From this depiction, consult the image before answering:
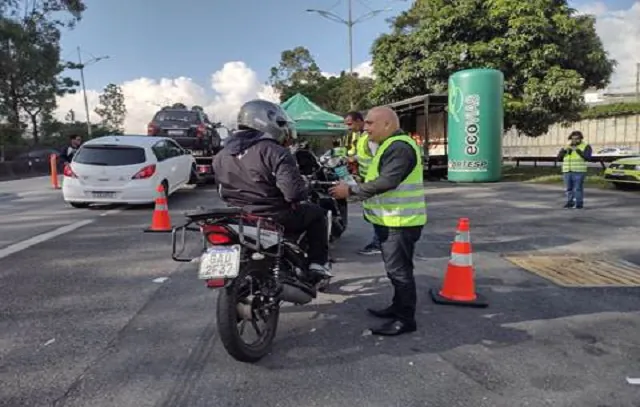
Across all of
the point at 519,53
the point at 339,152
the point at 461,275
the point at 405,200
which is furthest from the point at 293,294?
the point at 519,53

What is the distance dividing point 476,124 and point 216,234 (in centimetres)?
1390

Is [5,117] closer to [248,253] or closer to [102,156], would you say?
[102,156]

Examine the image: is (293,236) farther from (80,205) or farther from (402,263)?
(80,205)

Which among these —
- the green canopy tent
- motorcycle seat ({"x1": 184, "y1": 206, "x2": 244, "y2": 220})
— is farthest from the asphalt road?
the green canopy tent

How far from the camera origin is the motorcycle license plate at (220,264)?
330 cm

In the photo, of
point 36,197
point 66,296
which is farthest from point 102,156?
point 66,296

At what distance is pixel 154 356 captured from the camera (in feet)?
12.0

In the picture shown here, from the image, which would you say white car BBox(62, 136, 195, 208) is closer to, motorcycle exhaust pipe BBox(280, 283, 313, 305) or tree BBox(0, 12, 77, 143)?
motorcycle exhaust pipe BBox(280, 283, 313, 305)

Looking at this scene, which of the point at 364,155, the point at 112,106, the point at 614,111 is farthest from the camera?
the point at 112,106

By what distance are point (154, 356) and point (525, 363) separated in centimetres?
261

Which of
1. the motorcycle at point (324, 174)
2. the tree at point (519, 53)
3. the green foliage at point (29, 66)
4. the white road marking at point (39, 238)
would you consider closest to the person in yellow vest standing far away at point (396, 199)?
the motorcycle at point (324, 174)

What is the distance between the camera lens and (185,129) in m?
16.2

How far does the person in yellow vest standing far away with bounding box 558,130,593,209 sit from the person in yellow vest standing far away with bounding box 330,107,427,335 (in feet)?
26.5

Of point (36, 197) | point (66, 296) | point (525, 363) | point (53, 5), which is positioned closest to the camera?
point (525, 363)
